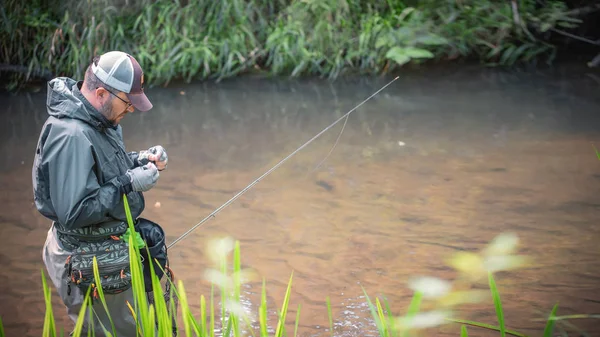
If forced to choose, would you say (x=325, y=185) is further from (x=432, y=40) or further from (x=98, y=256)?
(x=432, y=40)

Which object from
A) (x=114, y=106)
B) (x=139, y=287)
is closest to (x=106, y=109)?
(x=114, y=106)

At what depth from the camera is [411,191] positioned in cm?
536

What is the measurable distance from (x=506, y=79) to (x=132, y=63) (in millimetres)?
6723

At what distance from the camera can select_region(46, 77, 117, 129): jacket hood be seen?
2.48 meters

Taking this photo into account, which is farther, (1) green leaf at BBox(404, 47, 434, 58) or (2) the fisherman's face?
(1) green leaf at BBox(404, 47, 434, 58)

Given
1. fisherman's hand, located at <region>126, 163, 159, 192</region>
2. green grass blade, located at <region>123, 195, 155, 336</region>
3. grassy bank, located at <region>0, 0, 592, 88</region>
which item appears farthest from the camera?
grassy bank, located at <region>0, 0, 592, 88</region>

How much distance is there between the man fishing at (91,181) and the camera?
7.94 ft

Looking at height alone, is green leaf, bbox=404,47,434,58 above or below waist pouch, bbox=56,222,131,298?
below

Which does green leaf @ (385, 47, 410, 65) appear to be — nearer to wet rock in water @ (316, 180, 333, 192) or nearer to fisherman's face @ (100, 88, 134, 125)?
wet rock in water @ (316, 180, 333, 192)

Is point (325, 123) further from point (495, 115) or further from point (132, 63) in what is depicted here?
point (132, 63)

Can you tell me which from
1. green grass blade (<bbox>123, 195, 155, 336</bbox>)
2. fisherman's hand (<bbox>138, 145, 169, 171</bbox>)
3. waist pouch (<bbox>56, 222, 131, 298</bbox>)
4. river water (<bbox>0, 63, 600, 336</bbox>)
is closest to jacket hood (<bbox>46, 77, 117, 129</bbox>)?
fisherman's hand (<bbox>138, 145, 169, 171</bbox>)

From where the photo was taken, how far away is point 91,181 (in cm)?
245

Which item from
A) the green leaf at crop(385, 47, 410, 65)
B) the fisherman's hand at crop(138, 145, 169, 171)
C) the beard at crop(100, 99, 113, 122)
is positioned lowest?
the green leaf at crop(385, 47, 410, 65)

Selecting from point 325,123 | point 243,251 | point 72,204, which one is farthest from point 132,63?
point 325,123
